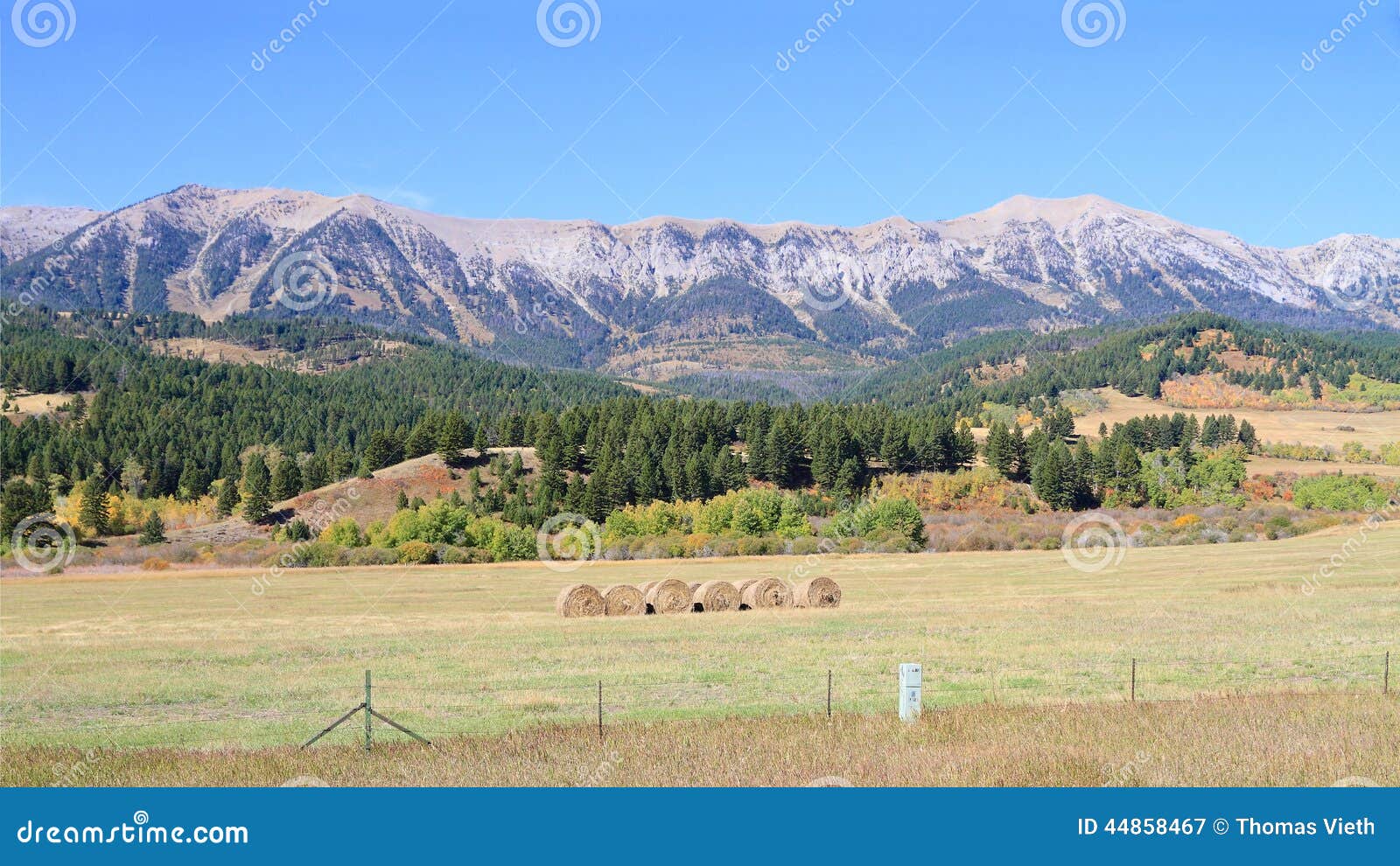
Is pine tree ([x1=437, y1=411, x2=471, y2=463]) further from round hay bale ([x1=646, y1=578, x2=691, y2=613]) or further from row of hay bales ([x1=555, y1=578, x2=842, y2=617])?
round hay bale ([x1=646, y1=578, x2=691, y2=613])

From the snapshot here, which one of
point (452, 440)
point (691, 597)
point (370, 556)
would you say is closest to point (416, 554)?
point (370, 556)

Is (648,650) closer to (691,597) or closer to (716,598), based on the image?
(716,598)

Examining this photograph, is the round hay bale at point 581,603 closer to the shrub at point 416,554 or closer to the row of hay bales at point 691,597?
the row of hay bales at point 691,597

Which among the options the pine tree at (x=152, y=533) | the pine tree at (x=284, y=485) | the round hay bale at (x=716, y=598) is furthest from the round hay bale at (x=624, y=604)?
the pine tree at (x=284, y=485)

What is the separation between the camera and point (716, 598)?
5109 centimetres

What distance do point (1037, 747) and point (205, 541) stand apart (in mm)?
109162

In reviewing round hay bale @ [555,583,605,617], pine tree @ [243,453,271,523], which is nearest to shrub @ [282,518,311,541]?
pine tree @ [243,453,271,523]

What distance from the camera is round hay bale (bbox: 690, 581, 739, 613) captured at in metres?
50.9

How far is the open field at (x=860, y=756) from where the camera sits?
15.6 metres

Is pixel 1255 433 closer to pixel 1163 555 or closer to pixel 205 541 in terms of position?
pixel 1163 555

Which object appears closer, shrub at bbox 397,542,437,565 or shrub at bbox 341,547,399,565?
shrub at bbox 341,547,399,565

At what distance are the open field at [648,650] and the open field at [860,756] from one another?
2.62 m

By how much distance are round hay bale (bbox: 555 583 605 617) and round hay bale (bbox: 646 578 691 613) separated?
227 cm

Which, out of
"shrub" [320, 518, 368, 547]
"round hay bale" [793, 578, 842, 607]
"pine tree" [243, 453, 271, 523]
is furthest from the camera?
"pine tree" [243, 453, 271, 523]
